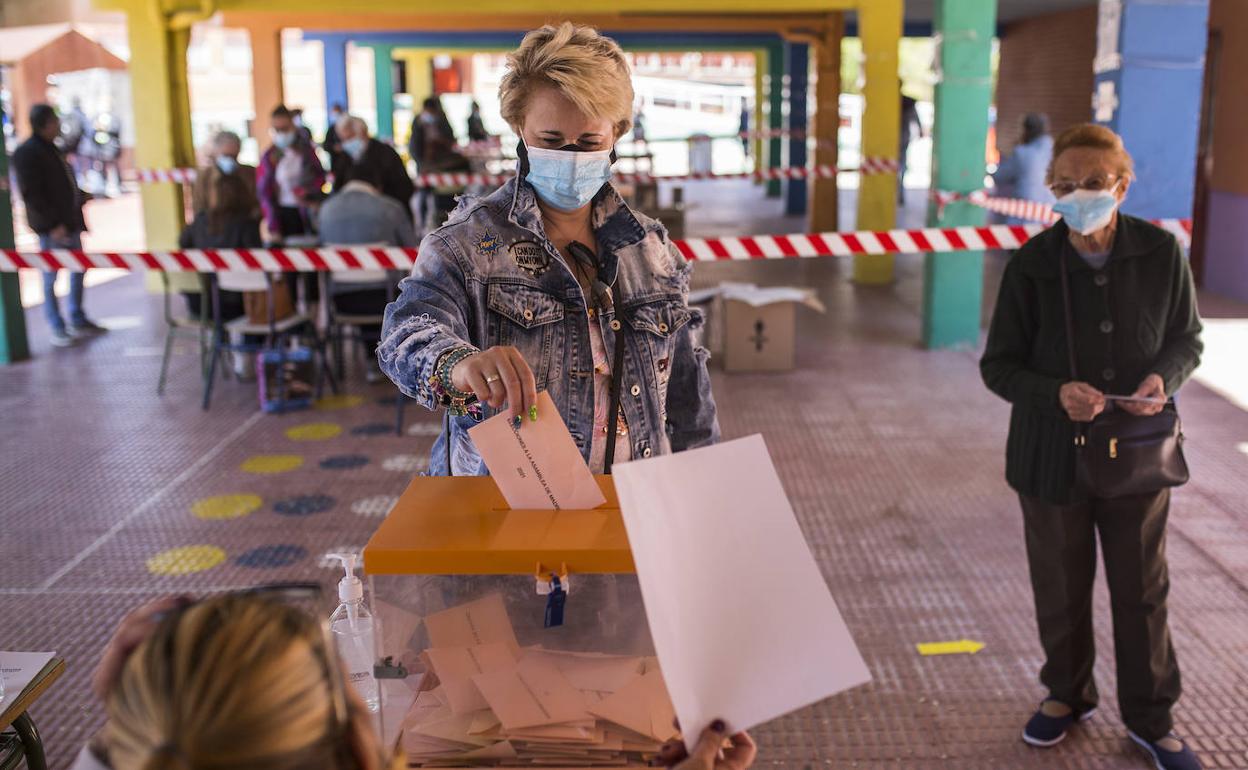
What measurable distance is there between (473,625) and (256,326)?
227 inches

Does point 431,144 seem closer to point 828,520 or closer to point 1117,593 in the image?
point 828,520

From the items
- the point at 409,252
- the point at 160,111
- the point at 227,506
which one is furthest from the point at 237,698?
the point at 160,111

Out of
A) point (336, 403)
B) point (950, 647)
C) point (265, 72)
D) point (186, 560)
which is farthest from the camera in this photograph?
point (265, 72)

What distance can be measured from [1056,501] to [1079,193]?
791mm

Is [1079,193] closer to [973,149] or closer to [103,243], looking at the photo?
[973,149]

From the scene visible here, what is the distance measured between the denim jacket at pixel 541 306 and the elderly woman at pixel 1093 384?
1347mm

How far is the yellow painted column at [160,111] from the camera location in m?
10.2

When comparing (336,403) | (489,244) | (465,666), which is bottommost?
(336,403)

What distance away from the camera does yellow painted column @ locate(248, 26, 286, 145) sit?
1603 centimetres

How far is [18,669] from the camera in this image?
2.12 m

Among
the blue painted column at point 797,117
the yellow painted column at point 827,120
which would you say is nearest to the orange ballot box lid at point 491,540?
the yellow painted column at point 827,120

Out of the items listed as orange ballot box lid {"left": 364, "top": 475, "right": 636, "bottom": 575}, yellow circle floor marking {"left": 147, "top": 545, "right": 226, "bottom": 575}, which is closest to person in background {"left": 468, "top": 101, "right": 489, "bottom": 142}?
yellow circle floor marking {"left": 147, "top": 545, "right": 226, "bottom": 575}

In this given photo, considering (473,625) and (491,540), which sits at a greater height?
(491,540)

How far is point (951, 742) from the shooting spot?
10.6ft
